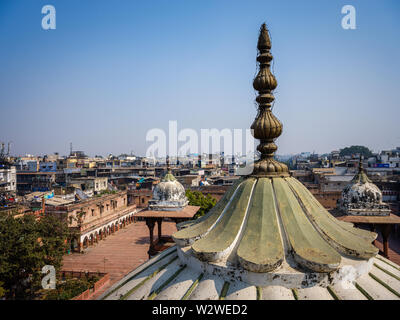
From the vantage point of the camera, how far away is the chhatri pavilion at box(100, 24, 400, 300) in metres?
4.01

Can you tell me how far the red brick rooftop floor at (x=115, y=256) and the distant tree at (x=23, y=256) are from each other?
14.1 ft

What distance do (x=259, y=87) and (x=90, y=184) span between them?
51118 millimetres

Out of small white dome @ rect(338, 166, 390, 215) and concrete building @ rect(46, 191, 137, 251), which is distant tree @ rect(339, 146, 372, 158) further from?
small white dome @ rect(338, 166, 390, 215)

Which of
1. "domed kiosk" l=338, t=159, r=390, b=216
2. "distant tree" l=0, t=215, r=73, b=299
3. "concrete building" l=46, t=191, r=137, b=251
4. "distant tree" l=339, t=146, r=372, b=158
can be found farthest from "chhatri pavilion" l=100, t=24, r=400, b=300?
"distant tree" l=339, t=146, r=372, b=158

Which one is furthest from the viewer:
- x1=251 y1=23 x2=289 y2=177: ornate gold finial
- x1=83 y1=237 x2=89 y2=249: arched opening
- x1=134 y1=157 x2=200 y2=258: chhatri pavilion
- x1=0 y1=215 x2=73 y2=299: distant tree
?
x1=83 y1=237 x2=89 y2=249: arched opening

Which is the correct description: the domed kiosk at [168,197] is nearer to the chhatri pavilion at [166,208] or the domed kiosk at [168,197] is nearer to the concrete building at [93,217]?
the chhatri pavilion at [166,208]

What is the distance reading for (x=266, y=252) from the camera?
420 centimetres

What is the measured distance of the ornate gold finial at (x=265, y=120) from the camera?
5.51 meters

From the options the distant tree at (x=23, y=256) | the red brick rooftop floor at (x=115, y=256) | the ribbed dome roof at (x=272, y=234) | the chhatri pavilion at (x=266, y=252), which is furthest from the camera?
the red brick rooftop floor at (x=115, y=256)

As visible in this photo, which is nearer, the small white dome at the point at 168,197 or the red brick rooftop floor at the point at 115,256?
the small white dome at the point at 168,197

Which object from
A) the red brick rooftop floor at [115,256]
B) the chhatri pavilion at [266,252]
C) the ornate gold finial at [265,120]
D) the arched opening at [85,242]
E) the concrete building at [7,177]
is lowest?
the red brick rooftop floor at [115,256]

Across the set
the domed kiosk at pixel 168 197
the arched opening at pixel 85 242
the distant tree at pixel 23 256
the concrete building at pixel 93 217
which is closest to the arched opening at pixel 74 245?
the concrete building at pixel 93 217

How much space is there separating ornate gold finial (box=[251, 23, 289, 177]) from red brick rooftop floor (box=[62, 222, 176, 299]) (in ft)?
62.1
